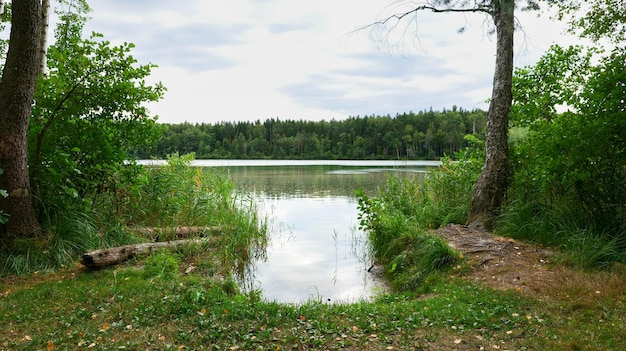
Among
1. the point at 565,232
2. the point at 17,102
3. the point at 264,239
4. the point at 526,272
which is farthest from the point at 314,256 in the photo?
the point at 17,102

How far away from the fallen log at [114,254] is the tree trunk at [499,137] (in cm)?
615

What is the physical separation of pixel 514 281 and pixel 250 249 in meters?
6.31

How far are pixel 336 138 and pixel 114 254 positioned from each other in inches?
3984

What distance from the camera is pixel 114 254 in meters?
6.43

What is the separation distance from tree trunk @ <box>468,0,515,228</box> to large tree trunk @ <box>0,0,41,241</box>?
26.3ft

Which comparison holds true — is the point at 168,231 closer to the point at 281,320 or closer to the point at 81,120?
the point at 81,120

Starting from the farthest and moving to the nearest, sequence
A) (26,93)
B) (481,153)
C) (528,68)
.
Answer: (528,68), (481,153), (26,93)

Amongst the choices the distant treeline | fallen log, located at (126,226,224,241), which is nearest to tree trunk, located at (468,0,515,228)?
fallen log, located at (126,226,224,241)

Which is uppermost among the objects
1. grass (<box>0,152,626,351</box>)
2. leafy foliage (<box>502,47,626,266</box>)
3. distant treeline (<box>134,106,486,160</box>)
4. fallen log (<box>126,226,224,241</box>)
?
distant treeline (<box>134,106,486,160</box>)

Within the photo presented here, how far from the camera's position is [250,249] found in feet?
34.0

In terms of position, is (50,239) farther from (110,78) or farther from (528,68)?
(528,68)

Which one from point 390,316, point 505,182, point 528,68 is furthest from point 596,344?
point 528,68

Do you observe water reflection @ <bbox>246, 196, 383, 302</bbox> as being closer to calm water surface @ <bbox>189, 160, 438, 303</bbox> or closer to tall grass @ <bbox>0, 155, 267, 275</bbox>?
calm water surface @ <bbox>189, 160, 438, 303</bbox>

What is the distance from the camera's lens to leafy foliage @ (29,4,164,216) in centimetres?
684
